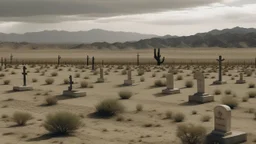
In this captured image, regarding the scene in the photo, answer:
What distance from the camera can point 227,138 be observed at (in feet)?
37.6

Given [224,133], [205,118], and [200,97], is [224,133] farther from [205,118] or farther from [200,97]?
[200,97]

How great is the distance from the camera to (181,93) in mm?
24188

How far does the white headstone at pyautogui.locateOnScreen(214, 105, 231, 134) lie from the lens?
11.7 m

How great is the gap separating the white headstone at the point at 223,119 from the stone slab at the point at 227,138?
229 mm

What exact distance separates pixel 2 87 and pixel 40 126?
1508 centimetres

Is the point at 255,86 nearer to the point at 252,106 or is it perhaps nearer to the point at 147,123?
the point at 252,106

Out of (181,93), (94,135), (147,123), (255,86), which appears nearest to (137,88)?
(181,93)

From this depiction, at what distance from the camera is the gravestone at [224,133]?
37.8ft

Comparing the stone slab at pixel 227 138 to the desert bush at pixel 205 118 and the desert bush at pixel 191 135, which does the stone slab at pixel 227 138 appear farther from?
the desert bush at pixel 205 118

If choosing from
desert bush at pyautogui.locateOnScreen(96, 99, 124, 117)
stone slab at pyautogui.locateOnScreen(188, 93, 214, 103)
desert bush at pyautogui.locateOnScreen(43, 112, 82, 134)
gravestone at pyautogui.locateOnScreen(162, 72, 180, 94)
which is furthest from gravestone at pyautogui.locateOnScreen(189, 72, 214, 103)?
desert bush at pyautogui.locateOnScreen(43, 112, 82, 134)

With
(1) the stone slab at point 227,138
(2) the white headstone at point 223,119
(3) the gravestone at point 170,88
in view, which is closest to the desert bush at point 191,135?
(1) the stone slab at point 227,138

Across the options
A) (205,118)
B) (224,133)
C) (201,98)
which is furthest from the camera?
(201,98)

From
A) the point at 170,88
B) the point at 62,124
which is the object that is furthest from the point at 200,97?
the point at 62,124

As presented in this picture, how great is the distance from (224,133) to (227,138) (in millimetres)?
237
